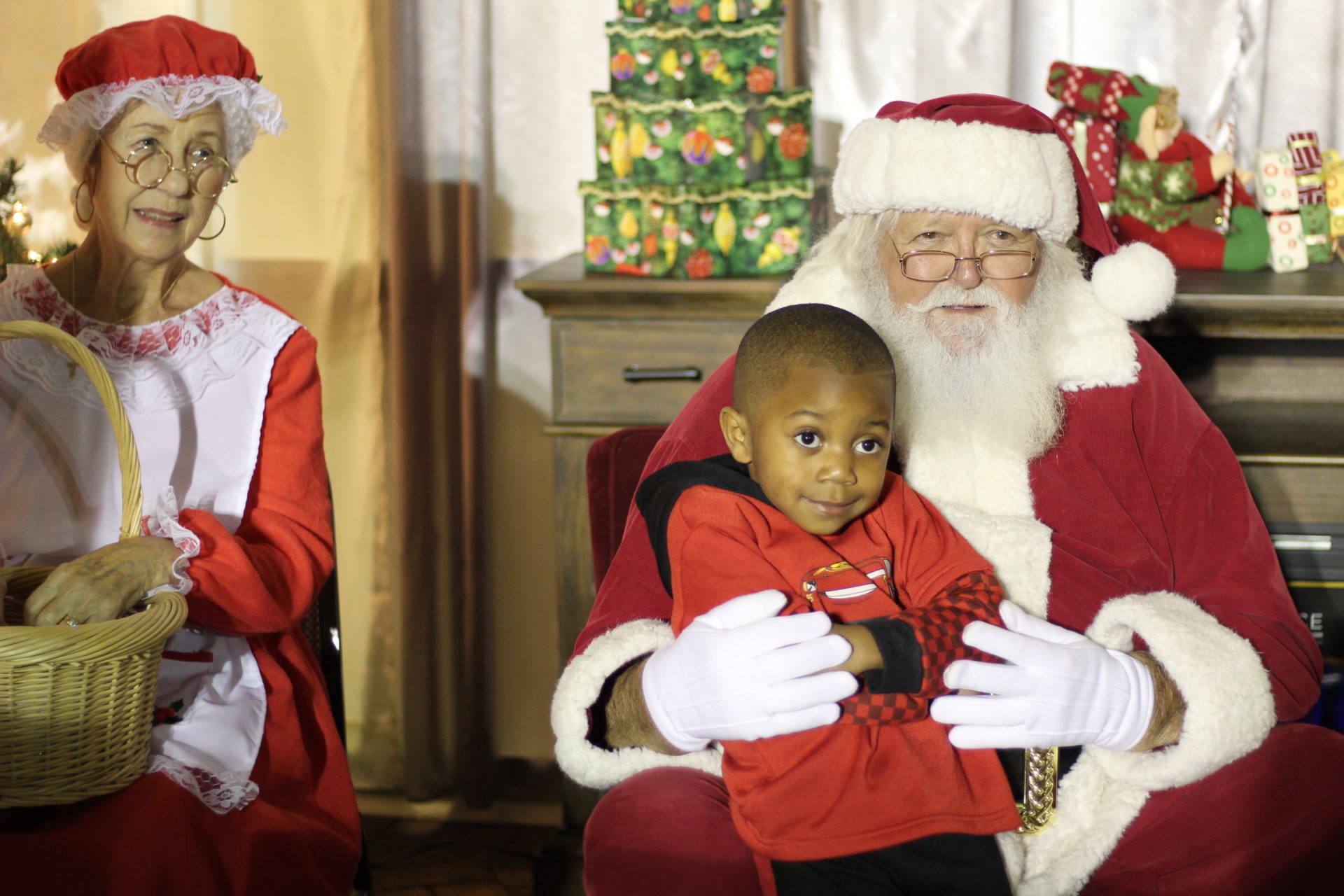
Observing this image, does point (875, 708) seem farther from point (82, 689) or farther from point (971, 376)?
point (82, 689)

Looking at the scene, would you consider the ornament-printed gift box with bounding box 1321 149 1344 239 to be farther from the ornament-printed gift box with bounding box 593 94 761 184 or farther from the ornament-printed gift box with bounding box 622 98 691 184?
the ornament-printed gift box with bounding box 622 98 691 184

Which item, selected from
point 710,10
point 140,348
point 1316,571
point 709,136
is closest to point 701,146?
point 709,136

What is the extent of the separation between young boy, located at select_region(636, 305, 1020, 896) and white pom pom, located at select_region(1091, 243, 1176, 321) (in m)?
0.60

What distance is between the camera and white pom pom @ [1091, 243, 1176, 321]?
190 cm

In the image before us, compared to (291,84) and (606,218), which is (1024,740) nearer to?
(606,218)

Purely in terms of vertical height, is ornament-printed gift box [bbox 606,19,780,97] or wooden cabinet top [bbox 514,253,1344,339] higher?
ornament-printed gift box [bbox 606,19,780,97]

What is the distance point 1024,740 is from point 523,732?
2.13 meters

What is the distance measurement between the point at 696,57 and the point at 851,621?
4.88ft

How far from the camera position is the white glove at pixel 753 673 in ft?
4.62

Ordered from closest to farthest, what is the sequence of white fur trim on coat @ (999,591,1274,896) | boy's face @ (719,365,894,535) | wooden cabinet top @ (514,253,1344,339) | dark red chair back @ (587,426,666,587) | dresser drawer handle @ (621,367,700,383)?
boy's face @ (719,365,894,535) < white fur trim on coat @ (999,591,1274,896) < dark red chair back @ (587,426,666,587) < wooden cabinet top @ (514,253,1344,339) < dresser drawer handle @ (621,367,700,383)

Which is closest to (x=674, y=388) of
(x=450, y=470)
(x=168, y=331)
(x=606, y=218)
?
(x=606, y=218)

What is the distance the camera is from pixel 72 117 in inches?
70.2

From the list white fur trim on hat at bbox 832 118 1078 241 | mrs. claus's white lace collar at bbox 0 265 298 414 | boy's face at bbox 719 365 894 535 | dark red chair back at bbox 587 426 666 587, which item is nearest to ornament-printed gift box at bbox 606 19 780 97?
white fur trim on hat at bbox 832 118 1078 241

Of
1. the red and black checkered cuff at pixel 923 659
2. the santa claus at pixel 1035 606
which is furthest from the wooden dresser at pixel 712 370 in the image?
the red and black checkered cuff at pixel 923 659
